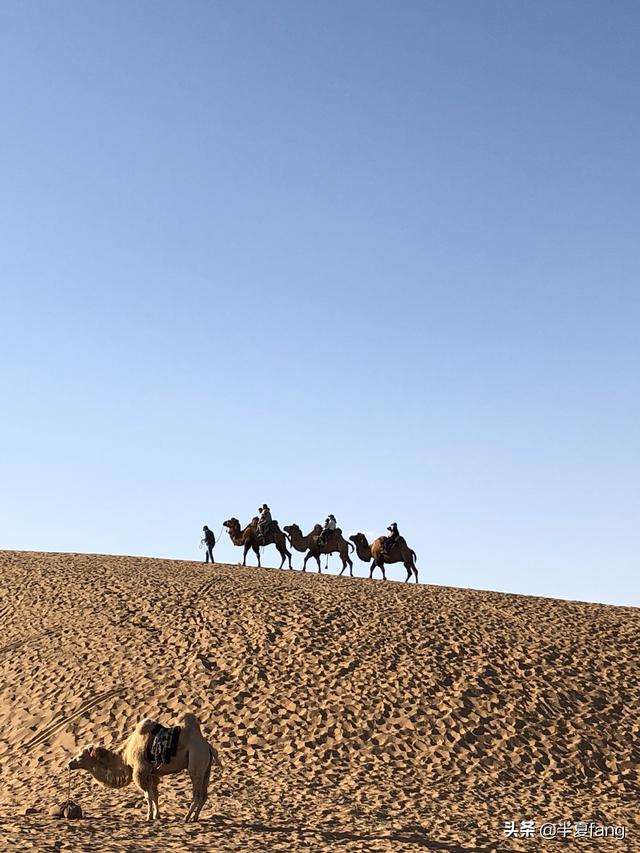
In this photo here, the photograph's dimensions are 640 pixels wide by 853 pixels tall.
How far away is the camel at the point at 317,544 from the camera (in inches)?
1352

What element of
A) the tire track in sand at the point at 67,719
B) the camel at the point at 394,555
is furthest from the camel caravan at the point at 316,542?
the tire track in sand at the point at 67,719

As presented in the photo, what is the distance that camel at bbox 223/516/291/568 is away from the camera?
34438 millimetres

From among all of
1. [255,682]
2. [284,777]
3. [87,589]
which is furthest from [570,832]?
[87,589]

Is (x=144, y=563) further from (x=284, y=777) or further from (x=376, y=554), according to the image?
(x=284, y=777)

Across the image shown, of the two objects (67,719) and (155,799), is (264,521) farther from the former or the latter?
(155,799)

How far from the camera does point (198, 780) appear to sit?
41.2 feet

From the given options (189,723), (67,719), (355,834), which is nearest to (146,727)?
(189,723)

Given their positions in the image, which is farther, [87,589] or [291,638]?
[87,589]

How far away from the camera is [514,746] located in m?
18.8

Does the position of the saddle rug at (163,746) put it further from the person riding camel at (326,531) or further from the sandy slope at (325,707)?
the person riding camel at (326,531)

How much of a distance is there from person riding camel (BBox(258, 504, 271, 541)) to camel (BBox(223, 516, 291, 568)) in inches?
4.9

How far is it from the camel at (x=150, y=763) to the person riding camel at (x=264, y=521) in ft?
69.3

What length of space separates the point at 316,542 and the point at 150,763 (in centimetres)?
2194

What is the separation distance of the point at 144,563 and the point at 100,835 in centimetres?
2241
